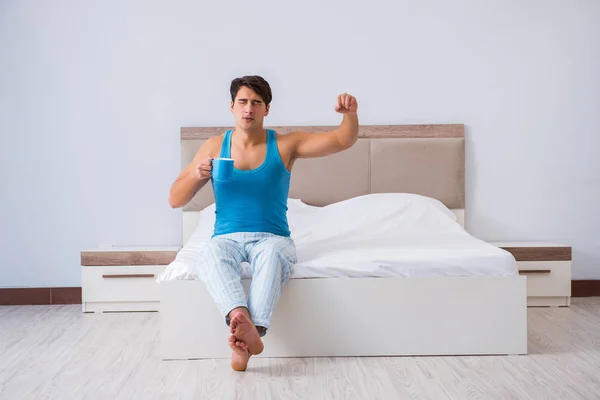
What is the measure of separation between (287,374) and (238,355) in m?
0.18

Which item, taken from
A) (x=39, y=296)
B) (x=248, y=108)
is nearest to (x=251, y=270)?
(x=248, y=108)

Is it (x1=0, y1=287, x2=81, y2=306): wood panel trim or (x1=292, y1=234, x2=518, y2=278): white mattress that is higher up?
(x1=292, y1=234, x2=518, y2=278): white mattress

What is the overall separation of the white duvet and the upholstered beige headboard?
0.19m

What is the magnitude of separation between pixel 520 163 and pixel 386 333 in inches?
72.3

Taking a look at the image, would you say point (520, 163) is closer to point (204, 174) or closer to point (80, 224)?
point (204, 174)

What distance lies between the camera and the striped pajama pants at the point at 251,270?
7.67 ft

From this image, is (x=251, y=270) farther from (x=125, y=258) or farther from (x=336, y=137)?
(x=125, y=258)

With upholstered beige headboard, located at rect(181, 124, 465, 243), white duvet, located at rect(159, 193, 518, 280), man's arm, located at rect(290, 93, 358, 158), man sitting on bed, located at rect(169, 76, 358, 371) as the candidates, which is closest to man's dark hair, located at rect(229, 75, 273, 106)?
man sitting on bed, located at rect(169, 76, 358, 371)

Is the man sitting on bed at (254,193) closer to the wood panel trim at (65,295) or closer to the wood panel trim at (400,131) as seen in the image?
the wood panel trim at (400,131)

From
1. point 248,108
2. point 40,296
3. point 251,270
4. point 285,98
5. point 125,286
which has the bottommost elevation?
point 40,296

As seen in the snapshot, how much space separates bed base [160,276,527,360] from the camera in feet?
8.34

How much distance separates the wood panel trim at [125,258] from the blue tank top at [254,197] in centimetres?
100

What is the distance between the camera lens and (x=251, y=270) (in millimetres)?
2531

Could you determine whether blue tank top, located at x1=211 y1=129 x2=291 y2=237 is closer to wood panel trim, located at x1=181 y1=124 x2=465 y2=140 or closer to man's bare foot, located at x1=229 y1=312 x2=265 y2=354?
man's bare foot, located at x1=229 y1=312 x2=265 y2=354
